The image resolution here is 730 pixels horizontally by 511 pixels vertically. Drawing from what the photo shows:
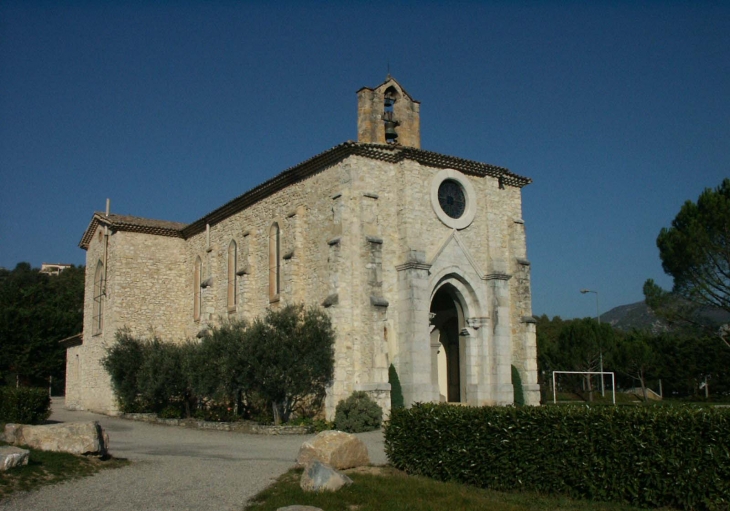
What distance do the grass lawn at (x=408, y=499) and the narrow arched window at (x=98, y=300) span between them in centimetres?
2597

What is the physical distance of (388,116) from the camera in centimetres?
2662

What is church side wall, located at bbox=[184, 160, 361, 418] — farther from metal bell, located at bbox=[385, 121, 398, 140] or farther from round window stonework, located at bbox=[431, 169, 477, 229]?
round window stonework, located at bbox=[431, 169, 477, 229]

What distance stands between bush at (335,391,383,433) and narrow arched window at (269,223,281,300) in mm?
7101

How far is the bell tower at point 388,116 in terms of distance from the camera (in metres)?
26.0

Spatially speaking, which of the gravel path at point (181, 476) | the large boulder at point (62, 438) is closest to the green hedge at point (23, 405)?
the gravel path at point (181, 476)

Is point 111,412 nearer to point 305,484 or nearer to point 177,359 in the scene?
point 177,359

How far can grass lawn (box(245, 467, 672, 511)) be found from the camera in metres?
9.91

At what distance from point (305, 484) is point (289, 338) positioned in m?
10.9

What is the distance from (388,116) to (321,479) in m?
18.5

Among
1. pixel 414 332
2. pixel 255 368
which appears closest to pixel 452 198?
pixel 414 332

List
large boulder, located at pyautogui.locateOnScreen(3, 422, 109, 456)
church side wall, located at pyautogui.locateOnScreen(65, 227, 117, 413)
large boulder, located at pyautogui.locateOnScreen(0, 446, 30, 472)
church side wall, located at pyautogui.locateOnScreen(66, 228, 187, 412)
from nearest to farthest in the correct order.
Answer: large boulder, located at pyautogui.locateOnScreen(0, 446, 30, 472)
large boulder, located at pyautogui.locateOnScreen(3, 422, 109, 456)
church side wall, located at pyautogui.locateOnScreen(65, 227, 117, 413)
church side wall, located at pyautogui.locateOnScreen(66, 228, 187, 412)

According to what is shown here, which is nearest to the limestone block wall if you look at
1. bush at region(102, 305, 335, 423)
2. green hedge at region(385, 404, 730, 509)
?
bush at region(102, 305, 335, 423)

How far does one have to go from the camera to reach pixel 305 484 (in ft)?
35.8

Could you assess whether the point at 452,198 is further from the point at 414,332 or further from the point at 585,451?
the point at 585,451
